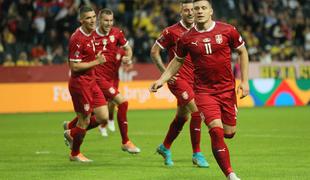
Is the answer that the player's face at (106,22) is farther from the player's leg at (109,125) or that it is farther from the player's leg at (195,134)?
the player's leg at (195,134)

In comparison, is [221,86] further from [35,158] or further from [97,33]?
[97,33]

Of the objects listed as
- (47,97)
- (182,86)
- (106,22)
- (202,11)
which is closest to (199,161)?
(182,86)

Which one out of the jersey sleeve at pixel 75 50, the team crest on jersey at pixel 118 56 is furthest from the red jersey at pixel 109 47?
the jersey sleeve at pixel 75 50

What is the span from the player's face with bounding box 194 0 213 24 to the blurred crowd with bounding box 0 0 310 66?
16278 mm

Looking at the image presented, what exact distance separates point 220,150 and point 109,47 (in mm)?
6214

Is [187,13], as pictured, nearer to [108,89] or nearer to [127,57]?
[127,57]

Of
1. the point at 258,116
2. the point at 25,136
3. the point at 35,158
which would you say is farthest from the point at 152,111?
the point at 35,158

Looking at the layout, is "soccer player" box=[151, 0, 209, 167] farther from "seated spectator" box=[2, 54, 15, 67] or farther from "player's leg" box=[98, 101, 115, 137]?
"seated spectator" box=[2, 54, 15, 67]

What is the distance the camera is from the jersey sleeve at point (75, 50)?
11953 mm

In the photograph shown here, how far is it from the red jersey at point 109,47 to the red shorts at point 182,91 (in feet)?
10.3

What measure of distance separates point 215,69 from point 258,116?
41.3ft

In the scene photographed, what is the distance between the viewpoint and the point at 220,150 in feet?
29.8

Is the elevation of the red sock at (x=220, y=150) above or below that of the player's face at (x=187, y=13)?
below

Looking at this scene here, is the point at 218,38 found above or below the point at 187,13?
above
